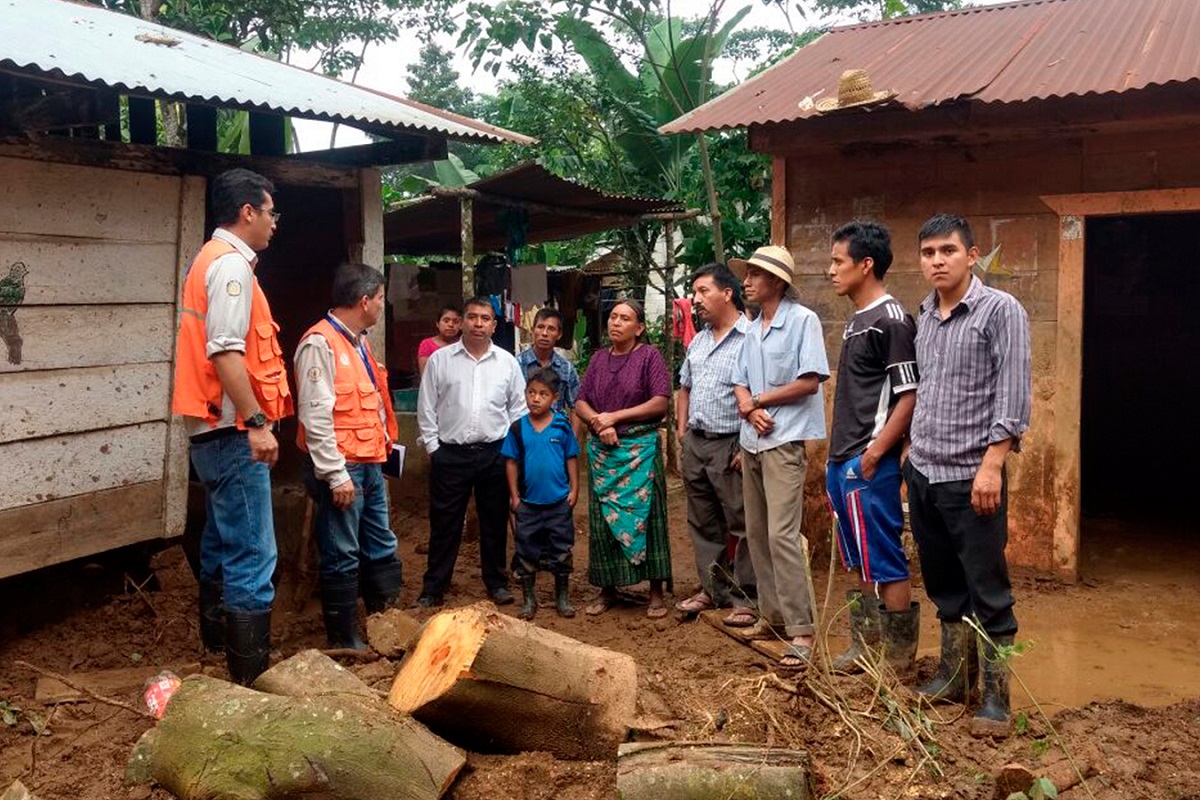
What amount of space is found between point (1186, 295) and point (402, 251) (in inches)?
316

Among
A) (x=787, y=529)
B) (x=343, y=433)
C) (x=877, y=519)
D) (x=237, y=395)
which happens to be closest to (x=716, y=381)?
(x=787, y=529)

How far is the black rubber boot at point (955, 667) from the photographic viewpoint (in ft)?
12.5

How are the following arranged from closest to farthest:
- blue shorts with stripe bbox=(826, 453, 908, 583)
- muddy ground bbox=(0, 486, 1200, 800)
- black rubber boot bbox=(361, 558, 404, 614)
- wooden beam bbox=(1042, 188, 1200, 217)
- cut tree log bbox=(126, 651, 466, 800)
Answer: cut tree log bbox=(126, 651, 466, 800) → muddy ground bbox=(0, 486, 1200, 800) → blue shorts with stripe bbox=(826, 453, 908, 583) → black rubber boot bbox=(361, 558, 404, 614) → wooden beam bbox=(1042, 188, 1200, 217)

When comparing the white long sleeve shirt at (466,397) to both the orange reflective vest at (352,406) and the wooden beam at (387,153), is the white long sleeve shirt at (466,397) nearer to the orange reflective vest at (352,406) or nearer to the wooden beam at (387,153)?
the orange reflective vest at (352,406)

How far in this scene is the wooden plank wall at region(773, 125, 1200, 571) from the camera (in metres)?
5.86

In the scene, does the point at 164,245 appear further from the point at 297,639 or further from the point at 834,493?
the point at 834,493

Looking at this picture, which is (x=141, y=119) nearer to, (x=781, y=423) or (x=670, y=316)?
(x=781, y=423)

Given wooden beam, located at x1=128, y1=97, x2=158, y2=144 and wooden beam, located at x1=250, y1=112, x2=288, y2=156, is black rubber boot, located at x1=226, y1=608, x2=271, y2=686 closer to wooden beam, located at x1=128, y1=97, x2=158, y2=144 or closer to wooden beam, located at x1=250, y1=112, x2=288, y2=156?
wooden beam, located at x1=128, y1=97, x2=158, y2=144

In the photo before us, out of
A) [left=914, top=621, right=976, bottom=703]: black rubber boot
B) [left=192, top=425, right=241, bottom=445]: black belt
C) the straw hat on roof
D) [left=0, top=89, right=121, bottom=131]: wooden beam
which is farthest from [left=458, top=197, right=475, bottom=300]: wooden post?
[left=914, top=621, right=976, bottom=703]: black rubber boot

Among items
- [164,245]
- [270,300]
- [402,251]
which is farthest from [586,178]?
[164,245]

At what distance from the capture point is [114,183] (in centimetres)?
470

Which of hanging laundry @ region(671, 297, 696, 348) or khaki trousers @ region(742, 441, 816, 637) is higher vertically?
hanging laundry @ region(671, 297, 696, 348)

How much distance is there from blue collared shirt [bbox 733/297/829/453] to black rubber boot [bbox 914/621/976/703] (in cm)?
107

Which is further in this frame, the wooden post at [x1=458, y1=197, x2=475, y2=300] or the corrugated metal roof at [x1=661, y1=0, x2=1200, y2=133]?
the wooden post at [x1=458, y1=197, x2=475, y2=300]
